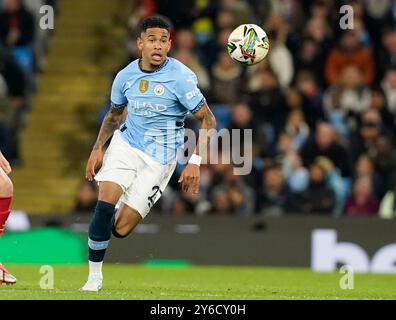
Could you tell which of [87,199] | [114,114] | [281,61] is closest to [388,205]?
[281,61]

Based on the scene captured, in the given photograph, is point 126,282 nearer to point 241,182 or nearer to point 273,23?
point 241,182

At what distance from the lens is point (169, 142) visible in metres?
11.8

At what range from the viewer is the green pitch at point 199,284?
10992mm

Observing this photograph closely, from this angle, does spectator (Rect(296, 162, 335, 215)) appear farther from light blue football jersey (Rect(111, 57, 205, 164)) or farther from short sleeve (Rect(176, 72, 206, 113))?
short sleeve (Rect(176, 72, 206, 113))

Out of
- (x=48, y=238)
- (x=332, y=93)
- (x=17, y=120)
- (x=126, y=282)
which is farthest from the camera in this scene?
(x=17, y=120)

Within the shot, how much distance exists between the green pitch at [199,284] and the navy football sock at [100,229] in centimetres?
34

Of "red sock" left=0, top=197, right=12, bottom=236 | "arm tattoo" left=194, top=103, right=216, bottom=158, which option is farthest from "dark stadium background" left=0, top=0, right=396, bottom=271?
"arm tattoo" left=194, top=103, right=216, bottom=158

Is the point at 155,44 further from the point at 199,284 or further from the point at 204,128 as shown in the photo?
the point at 199,284

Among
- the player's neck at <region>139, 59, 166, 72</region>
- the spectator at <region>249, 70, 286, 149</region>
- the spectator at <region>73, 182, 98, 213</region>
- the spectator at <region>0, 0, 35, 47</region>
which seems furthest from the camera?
the spectator at <region>0, 0, 35, 47</region>

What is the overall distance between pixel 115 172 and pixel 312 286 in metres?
2.65

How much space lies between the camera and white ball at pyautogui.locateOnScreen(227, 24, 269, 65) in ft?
40.9

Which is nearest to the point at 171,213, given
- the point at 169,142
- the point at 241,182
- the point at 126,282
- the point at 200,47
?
the point at 241,182

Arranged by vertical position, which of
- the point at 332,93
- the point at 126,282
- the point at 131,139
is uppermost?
the point at 332,93

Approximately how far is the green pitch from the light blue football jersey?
1313 millimetres
